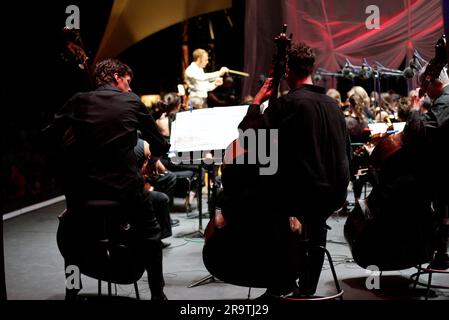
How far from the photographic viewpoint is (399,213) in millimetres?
3988

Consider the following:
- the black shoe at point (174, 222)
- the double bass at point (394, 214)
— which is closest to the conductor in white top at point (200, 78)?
the black shoe at point (174, 222)

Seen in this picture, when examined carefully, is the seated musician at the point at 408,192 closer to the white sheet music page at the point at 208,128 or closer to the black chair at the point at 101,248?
the white sheet music page at the point at 208,128

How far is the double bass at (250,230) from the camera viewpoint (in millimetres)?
3297

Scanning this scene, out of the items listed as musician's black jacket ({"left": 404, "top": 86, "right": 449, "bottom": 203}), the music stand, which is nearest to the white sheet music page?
the music stand

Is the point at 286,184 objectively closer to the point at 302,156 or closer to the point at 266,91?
the point at 302,156

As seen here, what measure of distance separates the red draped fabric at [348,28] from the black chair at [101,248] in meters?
5.65

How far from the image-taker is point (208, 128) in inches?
192

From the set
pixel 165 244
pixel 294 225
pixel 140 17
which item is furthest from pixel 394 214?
pixel 140 17

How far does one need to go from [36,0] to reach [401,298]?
659cm

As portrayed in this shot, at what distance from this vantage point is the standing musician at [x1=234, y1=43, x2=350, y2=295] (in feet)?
10.8

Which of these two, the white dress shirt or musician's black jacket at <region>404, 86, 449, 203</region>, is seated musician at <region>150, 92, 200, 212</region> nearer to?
the white dress shirt

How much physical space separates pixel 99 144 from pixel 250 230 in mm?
1111
